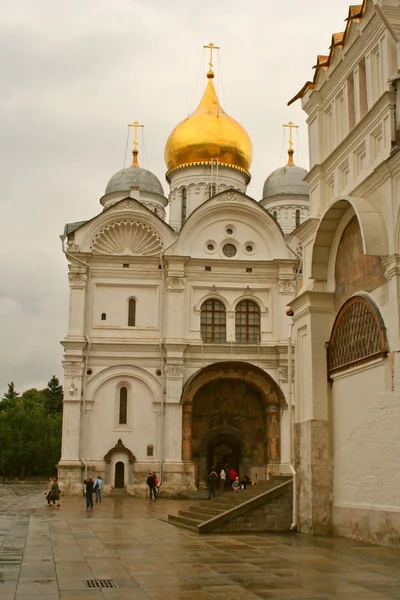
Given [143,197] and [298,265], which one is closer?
[298,265]

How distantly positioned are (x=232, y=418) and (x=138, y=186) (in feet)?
48.3

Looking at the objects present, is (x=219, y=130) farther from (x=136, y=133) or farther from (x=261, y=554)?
(x=261, y=554)

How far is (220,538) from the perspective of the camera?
14.7 meters

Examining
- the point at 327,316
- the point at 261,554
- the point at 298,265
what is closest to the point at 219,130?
the point at 298,265

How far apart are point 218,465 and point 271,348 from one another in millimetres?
5456

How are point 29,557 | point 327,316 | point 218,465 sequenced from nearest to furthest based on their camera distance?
point 29,557 < point 327,316 < point 218,465

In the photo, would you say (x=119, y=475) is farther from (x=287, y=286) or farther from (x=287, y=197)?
(x=287, y=197)

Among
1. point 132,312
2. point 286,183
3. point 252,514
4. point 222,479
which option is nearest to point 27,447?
point 132,312

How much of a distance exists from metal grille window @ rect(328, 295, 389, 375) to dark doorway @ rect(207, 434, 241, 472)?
17.9 metres

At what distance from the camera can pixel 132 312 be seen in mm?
33719

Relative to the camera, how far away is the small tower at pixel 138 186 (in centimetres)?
4156

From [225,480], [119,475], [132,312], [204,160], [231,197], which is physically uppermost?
[204,160]

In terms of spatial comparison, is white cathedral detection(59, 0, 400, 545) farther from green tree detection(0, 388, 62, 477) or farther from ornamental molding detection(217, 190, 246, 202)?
green tree detection(0, 388, 62, 477)

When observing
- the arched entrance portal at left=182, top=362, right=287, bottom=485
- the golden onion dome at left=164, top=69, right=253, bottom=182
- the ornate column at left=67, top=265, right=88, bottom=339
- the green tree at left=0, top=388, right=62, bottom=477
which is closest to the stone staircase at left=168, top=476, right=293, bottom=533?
the arched entrance portal at left=182, top=362, right=287, bottom=485
